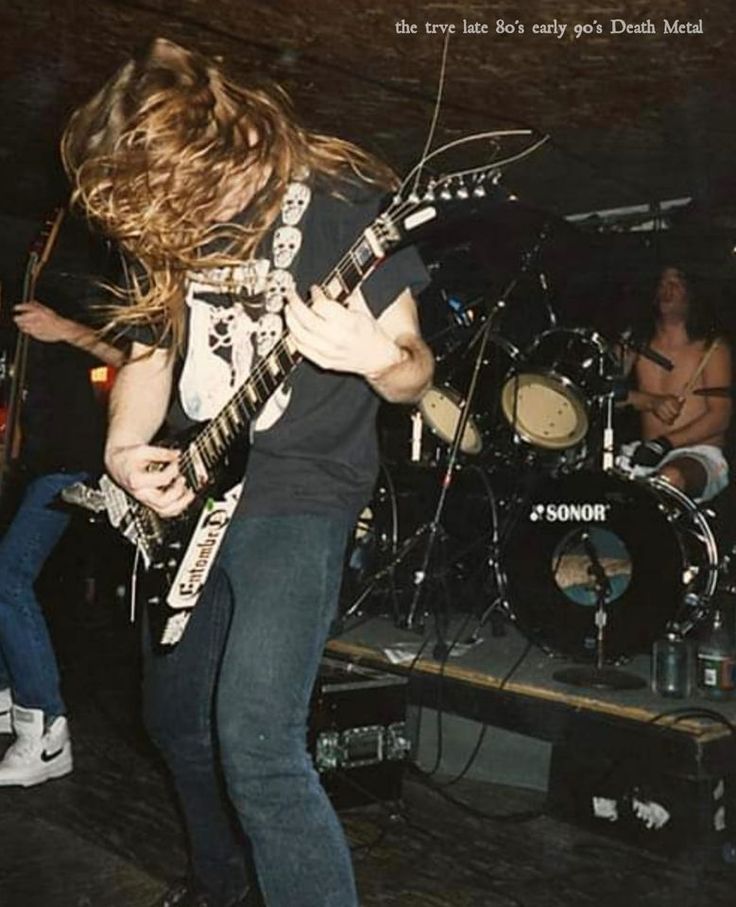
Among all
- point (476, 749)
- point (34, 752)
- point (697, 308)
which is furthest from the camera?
point (697, 308)

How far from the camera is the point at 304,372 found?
6.28ft

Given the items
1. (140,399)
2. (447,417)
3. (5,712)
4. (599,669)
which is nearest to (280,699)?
(140,399)

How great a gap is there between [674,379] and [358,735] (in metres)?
2.67

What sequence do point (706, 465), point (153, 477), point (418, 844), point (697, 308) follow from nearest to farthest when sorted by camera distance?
point (153, 477) < point (418, 844) < point (706, 465) < point (697, 308)

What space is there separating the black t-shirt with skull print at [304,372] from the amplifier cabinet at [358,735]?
1.28m

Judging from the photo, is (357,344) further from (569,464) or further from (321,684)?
(569,464)

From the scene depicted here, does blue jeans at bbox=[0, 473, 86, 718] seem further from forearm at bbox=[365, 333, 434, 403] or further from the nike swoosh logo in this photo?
forearm at bbox=[365, 333, 434, 403]

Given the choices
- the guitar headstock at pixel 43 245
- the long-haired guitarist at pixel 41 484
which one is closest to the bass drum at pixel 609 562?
the long-haired guitarist at pixel 41 484

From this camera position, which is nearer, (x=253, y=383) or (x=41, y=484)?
(x=253, y=383)

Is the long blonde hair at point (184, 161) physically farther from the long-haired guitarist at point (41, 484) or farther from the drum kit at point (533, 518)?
the drum kit at point (533, 518)

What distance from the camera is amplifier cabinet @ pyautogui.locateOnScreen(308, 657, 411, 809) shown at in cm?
297

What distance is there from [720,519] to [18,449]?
2.57 meters

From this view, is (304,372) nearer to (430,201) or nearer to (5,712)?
(430,201)

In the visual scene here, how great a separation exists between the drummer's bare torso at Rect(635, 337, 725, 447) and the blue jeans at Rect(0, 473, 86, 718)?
8.94 feet
